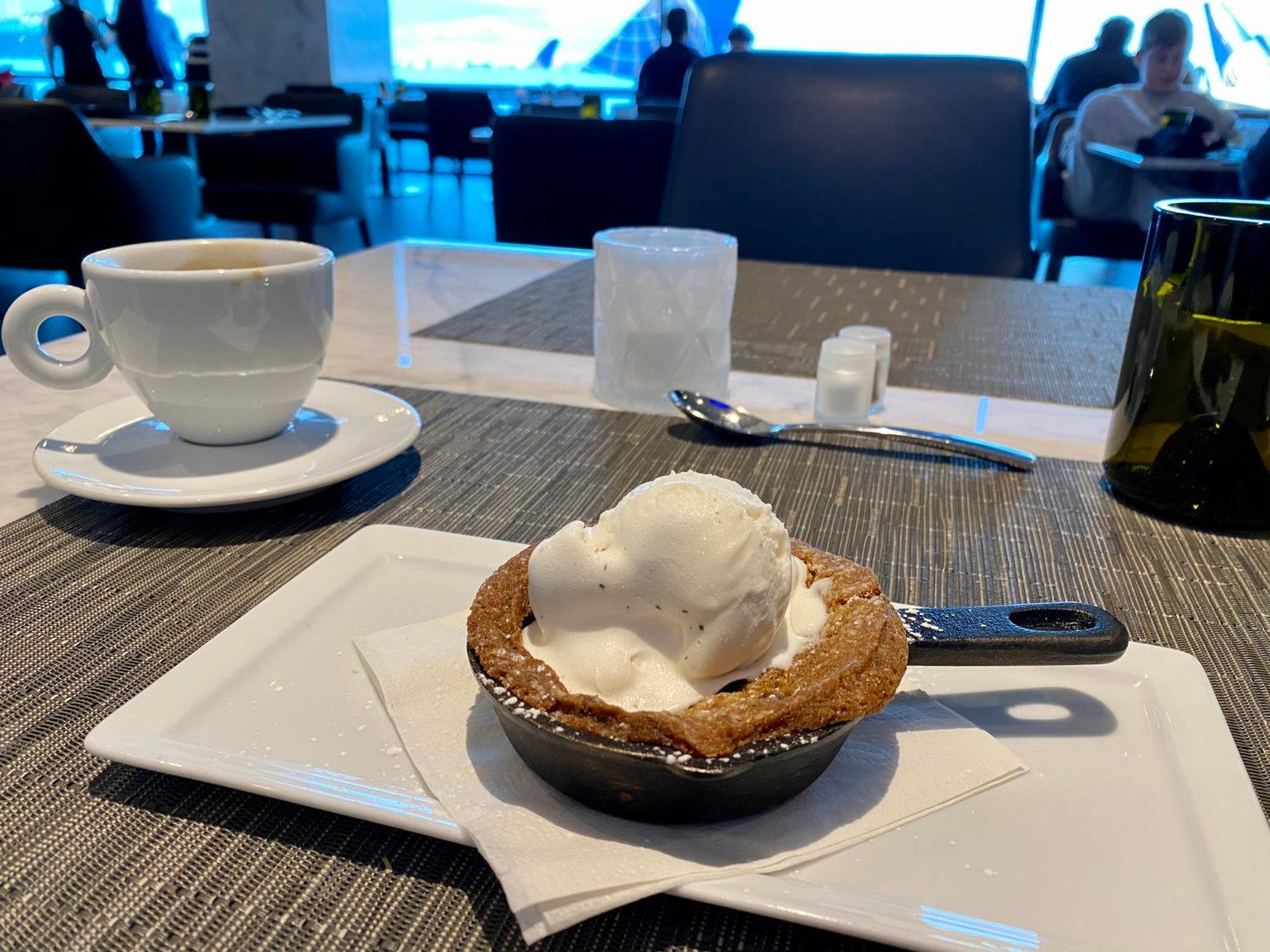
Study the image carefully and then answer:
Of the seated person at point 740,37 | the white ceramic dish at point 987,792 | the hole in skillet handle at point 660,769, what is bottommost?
the white ceramic dish at point 987,792

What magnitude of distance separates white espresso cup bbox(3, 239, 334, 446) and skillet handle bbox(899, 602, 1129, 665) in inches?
19.6

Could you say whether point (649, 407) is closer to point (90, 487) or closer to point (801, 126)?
point (90, 487)

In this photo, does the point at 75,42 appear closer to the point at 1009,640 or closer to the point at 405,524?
the point at 405,524

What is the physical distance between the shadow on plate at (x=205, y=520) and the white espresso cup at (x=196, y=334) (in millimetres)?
77

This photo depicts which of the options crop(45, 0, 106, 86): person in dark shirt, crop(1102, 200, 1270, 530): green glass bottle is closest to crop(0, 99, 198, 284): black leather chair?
crop(1102, 200, 1270, 530): green glass bottle

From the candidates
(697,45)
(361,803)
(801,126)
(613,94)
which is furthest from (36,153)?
(613,94)

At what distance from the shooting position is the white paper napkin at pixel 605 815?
0.33 m

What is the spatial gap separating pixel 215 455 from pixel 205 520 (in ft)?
0.22

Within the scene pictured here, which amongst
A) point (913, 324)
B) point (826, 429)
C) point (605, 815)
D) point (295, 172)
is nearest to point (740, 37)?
point (295, 172)

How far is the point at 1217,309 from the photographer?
2.19 ft

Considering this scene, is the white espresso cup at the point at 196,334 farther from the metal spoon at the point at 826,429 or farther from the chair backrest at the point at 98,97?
the chair backrest at the point at 98,97

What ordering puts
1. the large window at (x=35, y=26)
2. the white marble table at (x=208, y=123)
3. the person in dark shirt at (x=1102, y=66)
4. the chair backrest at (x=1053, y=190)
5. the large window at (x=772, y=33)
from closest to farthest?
the chair backrest at (x=1053, y=190), the white marble table at (x=208, y=123), the person in dark shirt at (x=1102, y=66), the large window at (x=772, y=33), the large window at (x=35, y=26)

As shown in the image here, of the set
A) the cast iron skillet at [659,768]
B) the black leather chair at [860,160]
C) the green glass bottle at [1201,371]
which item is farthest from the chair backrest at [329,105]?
the cast iron skillet at [659,768]

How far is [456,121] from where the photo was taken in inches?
316
